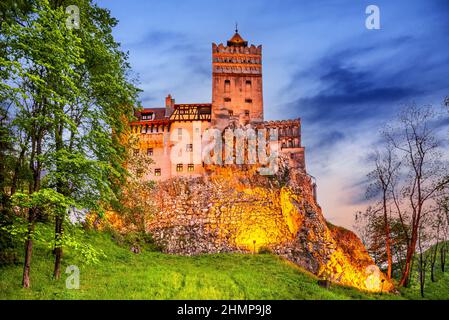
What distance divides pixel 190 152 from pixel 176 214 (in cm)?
998

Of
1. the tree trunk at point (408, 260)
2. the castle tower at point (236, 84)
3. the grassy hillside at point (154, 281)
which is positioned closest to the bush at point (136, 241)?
the grassy hillside at point (154, 281)

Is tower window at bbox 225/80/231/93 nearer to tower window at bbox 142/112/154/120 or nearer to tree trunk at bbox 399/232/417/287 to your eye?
tower window at bbox 142/112/154/120

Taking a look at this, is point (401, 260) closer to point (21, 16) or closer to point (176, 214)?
point (176, 214)

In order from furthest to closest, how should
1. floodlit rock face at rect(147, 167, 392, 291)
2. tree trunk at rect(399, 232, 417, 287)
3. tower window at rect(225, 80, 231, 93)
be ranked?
tower window at rect(225, 80, 231, 93)
floodlit rock face at rect(147, 167, 392, 291)
tree trunk at rect(399, 232, 417, 287)

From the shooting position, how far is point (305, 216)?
4594cm

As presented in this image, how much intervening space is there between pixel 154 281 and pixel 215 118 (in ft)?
121

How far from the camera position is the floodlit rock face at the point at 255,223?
41906 millimetres

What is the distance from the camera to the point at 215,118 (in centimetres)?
5684

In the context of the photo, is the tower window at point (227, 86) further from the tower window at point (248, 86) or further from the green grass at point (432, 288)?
the green grass at point (432, 288)

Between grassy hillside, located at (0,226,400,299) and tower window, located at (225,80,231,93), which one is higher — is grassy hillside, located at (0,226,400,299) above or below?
below

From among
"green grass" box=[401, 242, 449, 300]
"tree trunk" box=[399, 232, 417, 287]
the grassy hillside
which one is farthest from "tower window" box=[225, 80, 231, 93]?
"green grass" box=[401, 242, 449, 300]

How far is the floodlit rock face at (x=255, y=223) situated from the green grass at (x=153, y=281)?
7.40 metres

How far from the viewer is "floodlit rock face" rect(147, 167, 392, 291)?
41906mm

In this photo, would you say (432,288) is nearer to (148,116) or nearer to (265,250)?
(265,250)
